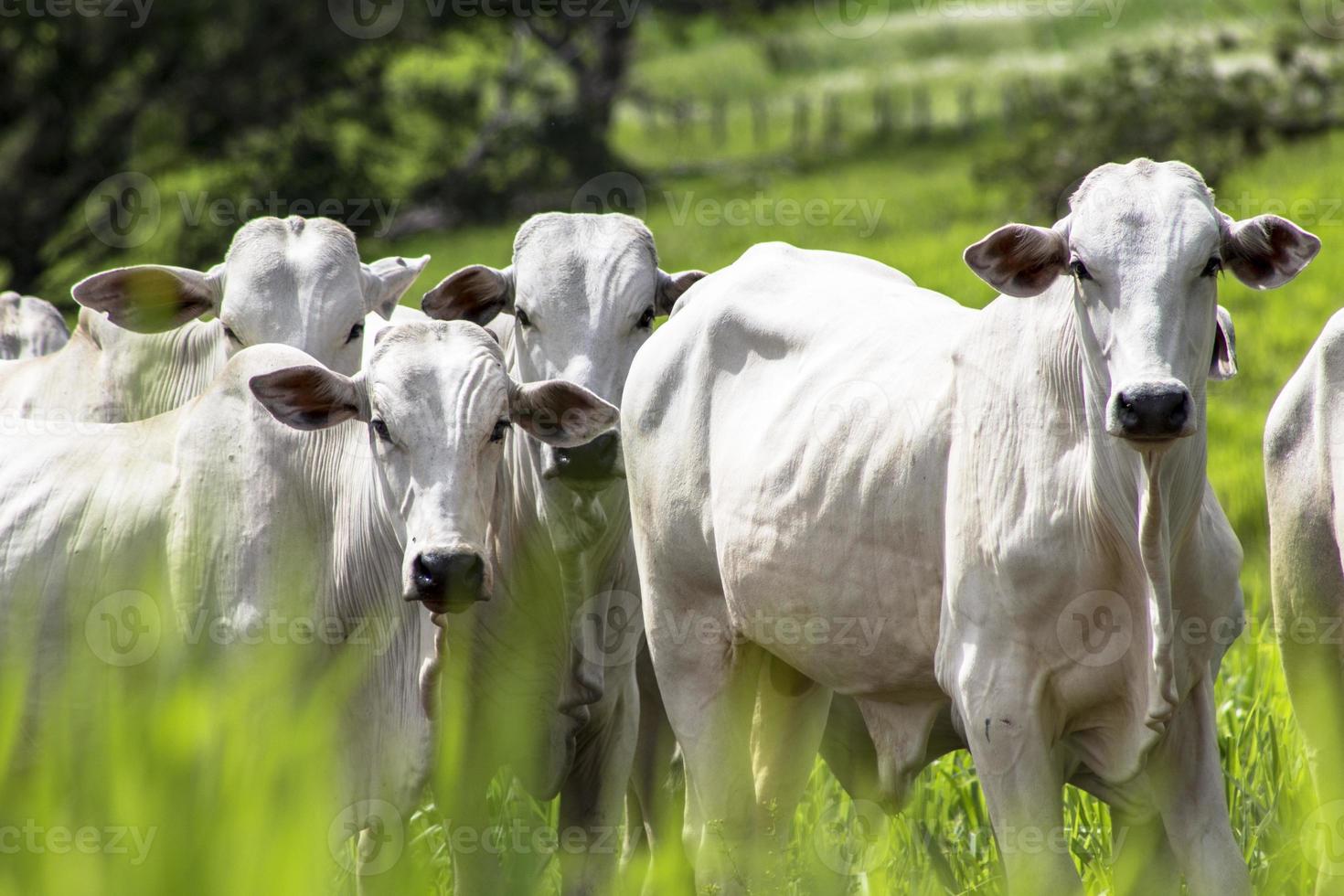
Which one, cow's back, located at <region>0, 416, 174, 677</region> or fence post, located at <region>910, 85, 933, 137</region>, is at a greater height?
fence post, located at <region>910, 85, 933, 137</region>

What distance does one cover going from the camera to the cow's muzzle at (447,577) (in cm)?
389

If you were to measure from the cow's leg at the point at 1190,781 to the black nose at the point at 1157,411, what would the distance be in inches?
28.1

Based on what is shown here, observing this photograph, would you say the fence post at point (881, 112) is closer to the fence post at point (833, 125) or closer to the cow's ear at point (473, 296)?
the fence post at point (833, 125)

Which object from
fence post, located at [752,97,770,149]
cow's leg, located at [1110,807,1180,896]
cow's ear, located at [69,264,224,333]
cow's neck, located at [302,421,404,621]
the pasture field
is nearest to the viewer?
the pasture field

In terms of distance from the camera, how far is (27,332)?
747 centimetres

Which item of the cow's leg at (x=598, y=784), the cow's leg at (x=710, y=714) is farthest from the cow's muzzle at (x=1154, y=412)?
the cow's leg at (x=598, y=784)

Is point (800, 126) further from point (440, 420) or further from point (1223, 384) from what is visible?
point (440, 420)

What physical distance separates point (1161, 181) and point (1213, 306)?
265 mm

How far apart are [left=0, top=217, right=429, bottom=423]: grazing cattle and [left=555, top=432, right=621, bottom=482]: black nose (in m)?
1.05

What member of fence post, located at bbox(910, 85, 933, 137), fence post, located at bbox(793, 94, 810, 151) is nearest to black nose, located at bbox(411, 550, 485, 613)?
fence post, located at bbox(910, 85, 933, 137)

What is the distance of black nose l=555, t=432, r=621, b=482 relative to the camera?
4.70 m

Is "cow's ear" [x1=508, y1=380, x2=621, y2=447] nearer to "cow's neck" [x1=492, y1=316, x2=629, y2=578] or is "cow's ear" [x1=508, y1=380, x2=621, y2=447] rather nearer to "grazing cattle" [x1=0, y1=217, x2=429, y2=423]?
"cow's neck" [x1=492, y1=316, x2=629, y2=578]

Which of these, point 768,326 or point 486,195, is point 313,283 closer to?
point 768,326

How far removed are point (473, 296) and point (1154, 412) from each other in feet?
8.00
